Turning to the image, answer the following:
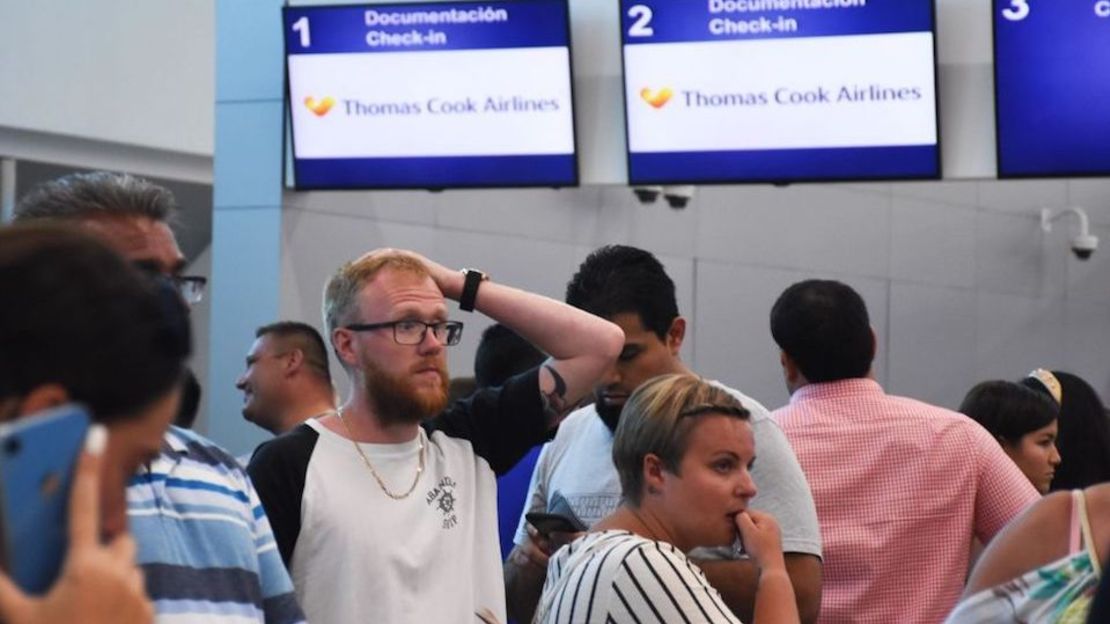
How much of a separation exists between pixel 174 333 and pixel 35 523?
0.66ft

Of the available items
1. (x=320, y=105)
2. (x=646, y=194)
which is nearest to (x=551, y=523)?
(x=320, y=105)

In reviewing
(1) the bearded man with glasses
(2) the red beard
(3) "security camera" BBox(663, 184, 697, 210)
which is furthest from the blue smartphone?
(3) "security camera" BBox(663, 184, 697, 210)

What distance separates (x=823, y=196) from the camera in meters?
11.4

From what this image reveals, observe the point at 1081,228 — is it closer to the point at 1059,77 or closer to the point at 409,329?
the point at 1059,77

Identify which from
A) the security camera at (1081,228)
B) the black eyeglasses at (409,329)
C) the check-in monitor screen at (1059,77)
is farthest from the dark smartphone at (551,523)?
the security camera at (1081,228)

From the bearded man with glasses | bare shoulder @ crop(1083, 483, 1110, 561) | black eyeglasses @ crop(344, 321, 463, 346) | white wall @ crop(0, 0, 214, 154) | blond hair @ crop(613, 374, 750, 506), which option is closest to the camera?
bare shoulder @ crop(1083, 483, 1110, 561)

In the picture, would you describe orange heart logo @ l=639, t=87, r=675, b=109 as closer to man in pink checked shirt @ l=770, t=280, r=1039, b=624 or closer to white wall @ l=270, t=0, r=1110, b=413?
white wall @ l=270, t=0, r=1110, b=413

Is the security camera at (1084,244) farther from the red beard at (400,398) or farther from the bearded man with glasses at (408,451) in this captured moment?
the red beard at (400,398)

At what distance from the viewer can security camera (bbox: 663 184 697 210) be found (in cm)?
1020

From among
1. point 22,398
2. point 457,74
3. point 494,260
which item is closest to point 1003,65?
point 457,74

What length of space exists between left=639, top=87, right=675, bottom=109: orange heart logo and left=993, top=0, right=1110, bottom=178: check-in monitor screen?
120 cm

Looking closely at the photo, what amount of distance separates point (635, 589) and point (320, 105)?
173 inches

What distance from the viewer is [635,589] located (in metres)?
2.68

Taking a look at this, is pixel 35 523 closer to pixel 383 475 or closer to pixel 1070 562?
pixel 1070 562
